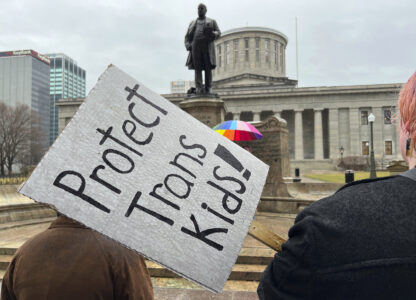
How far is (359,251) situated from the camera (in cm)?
104

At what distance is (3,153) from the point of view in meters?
47.9

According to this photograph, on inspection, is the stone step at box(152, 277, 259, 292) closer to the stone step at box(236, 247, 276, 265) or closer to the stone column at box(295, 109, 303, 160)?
the stone step at box(236, 247, 276, 265)

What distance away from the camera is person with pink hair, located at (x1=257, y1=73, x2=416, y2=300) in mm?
1027

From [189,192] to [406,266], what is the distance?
91 cm

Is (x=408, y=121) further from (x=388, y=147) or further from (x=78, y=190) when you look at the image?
(x=388, y=147)

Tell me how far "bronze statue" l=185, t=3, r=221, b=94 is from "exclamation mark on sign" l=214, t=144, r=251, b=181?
9.03 m

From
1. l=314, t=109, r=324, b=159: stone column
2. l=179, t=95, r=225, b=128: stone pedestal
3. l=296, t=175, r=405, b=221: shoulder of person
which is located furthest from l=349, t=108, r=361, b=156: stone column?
l=296, t=175, r=405, b=221: shoulder of person

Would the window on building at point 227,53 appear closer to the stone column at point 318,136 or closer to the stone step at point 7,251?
the stone column at point 318,136

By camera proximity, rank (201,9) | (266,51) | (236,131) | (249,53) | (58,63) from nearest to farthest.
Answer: (236,131) → (201,9) → (249,53) → (266,51) → (58,63)

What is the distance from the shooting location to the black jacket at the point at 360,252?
1.03m

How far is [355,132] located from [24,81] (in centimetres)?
8495

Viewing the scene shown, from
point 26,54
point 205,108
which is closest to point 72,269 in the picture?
point 205,108

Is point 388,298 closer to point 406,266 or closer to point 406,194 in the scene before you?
point 406,266

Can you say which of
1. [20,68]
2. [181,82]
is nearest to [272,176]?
[20,68]
